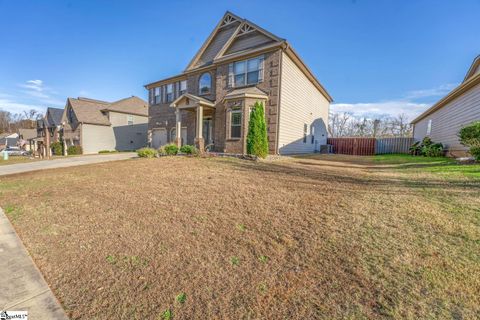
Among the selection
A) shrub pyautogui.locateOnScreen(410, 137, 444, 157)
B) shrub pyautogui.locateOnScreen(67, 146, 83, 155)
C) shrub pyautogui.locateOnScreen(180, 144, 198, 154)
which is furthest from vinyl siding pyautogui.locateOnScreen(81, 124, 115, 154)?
shrub pyautogui.locateOnScreen(410, 137, 444, 157)

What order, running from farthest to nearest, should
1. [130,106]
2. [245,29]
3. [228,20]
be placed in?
[130,106] < [228,20] < [245,29]

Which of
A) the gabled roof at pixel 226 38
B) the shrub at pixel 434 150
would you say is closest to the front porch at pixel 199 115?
the gabled roof at pixel 226 38

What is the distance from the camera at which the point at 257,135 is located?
10641 millimetres

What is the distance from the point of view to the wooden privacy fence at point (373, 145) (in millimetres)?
19812

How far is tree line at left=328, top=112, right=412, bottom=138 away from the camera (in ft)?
128

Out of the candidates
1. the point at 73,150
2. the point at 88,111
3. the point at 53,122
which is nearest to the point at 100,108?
Result: the point at 88,111

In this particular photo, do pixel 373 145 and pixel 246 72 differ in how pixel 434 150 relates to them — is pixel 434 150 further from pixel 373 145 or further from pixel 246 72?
pixel 246 72

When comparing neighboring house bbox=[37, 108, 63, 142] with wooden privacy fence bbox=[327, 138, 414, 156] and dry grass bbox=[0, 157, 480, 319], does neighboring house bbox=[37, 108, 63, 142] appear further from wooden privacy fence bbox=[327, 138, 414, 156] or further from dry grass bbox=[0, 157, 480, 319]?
wooden privacy fence bbox=[327, 138, 414, 156]

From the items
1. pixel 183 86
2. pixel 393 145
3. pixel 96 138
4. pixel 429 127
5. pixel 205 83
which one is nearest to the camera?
pixel 205 83

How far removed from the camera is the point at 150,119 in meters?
20.1

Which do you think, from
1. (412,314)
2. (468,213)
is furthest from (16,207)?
(468,213)

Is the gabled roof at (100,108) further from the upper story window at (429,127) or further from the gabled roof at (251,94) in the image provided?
the upper story window at (429,127)

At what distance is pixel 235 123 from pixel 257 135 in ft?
7.84

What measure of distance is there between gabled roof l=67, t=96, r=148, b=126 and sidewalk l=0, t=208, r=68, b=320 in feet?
82.1
